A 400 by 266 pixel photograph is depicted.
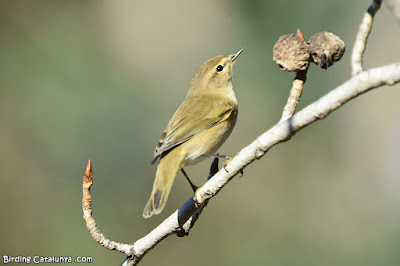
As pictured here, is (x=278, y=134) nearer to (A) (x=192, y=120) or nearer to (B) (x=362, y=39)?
(B) (x=362, y=39)

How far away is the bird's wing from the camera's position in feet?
11.6

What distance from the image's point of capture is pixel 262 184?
5.77 m

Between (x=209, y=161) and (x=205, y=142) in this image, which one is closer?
(x=205, y=142)

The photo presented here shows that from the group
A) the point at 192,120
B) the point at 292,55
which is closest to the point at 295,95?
the point at 292,55

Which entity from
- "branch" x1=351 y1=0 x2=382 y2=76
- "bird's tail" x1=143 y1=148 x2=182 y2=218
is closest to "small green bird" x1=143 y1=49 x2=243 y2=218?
"bird's tail" x1=143 y1=148 x2=182 y2=218

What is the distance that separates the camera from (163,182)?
334 centimetres

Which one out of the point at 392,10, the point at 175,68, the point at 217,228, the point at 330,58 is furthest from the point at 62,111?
the point at 392,10

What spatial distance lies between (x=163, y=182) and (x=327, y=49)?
1555 millimetres

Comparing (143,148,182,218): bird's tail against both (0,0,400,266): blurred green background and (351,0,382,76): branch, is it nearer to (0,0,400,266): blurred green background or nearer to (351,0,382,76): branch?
(351,0,382,76): branch

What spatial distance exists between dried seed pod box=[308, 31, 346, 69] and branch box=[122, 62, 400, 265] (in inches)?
14.8

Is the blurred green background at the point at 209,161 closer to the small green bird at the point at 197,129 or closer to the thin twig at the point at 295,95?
the small green bird at the point at 197,129

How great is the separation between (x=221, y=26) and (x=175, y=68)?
78 centimetres

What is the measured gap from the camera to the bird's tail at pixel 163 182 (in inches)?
126

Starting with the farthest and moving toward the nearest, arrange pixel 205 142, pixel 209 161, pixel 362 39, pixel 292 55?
pixel 209 161 < pixel 205 142 < pixel 292 55 < pixel 362 39
